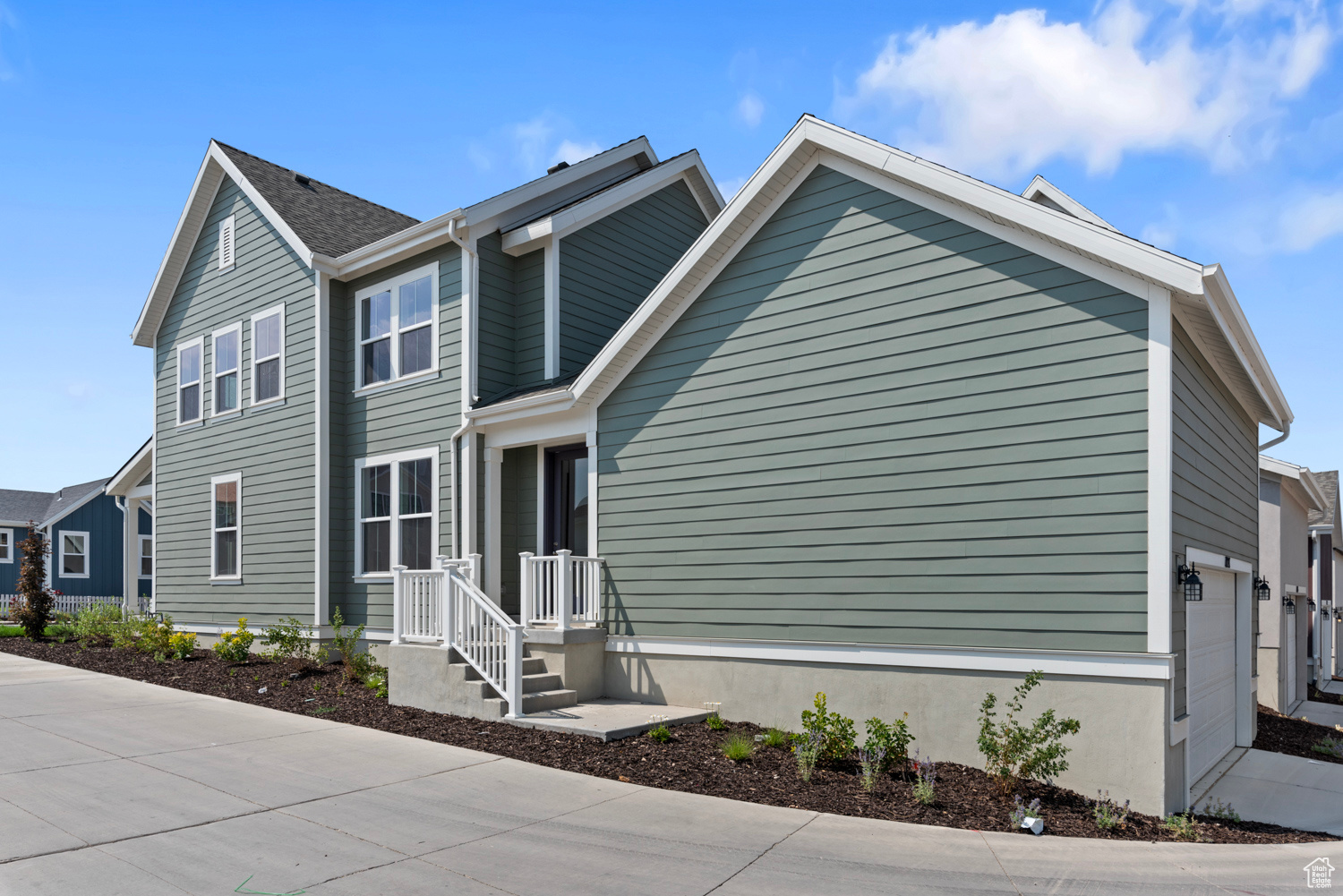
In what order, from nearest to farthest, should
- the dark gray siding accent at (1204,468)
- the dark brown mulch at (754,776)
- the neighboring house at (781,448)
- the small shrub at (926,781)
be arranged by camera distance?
the dark brown mulch at (754,776)
the small shrub at (926,781)
the neighboring house at (781,448)
the dark gray siding accent at (1204,468)

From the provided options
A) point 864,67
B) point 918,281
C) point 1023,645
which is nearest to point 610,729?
point 1023,645

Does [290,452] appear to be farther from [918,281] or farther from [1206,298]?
[1206,298]

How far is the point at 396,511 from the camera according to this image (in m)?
13.3

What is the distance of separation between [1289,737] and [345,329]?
15070 millimetres

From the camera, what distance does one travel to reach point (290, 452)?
47.1 ft

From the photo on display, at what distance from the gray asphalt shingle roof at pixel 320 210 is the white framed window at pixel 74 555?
23.1 m

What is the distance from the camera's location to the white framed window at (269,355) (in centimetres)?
1471

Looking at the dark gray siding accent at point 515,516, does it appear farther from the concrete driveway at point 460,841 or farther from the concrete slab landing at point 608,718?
the concrete driveway at point 460,841

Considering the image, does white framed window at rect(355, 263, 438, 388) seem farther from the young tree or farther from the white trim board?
the young tree

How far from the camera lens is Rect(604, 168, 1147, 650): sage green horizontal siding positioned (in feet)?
24.9

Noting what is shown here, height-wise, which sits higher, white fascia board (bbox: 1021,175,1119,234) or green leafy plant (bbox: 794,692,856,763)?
white fascia board (bbox: 1021,175,1119,234)

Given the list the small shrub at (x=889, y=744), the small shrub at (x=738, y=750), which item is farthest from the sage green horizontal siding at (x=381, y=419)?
the small shrub at (x=889, y=744)

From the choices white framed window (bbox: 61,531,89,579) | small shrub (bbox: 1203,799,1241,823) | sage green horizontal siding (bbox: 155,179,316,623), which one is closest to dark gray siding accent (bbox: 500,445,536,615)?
sage green horizontal siding (bbox: 155,179,316,623)

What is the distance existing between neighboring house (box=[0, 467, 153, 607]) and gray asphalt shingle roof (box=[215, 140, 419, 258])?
20.4 m
